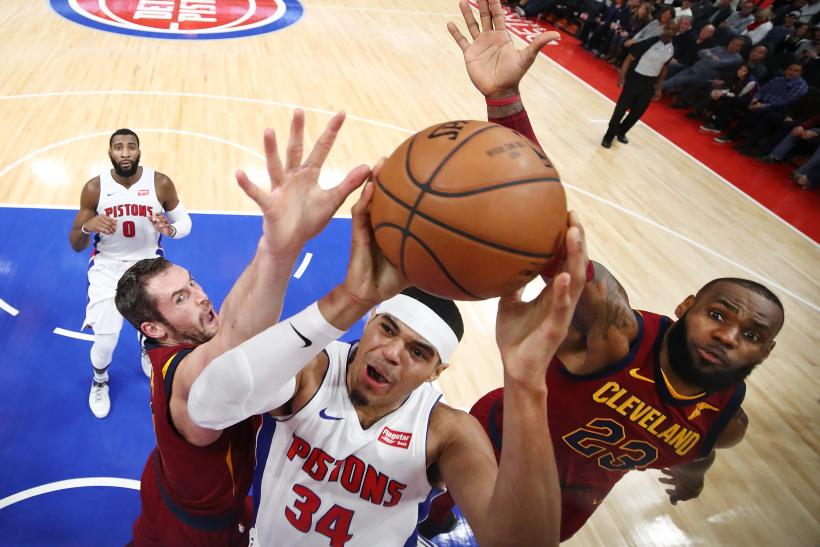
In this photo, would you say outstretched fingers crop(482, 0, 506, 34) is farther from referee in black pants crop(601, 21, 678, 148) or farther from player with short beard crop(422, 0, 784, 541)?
referee in black pants crop(601, 21, 678, 148)

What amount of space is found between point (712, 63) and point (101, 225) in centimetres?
1124

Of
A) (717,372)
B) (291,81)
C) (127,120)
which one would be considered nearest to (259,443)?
(717,372)

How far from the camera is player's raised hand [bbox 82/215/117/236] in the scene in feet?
11.8

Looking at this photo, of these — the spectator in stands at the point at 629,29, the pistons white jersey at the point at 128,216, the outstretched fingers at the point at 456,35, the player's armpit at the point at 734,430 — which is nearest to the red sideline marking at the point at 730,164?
the spectator in stands at the point at 629,29

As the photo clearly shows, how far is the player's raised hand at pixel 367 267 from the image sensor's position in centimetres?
145

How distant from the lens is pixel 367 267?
4.80 feet

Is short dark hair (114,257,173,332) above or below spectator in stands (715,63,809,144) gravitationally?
below

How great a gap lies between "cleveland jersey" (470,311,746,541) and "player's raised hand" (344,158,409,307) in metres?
1.20

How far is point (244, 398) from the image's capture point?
1400mm

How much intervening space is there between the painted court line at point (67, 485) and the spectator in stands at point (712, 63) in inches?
459

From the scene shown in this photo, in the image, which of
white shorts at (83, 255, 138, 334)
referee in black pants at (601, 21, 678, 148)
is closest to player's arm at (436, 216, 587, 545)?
white shorts at (83, 255, 138, 334)

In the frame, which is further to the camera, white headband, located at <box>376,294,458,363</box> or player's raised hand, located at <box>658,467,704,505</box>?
player's raised hand, located at <box>658,467,704,505</box>

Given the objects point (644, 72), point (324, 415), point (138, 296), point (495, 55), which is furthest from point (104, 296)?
point (644, 72)

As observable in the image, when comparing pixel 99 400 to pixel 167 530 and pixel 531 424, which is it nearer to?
pixel 167 530
